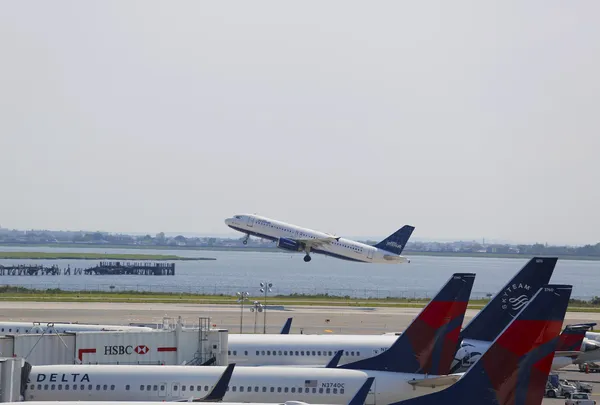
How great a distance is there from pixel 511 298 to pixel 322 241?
82169 millimetres

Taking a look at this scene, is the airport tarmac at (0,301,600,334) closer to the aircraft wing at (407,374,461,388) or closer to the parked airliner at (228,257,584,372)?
the parked airliner at (228,257,584,372)

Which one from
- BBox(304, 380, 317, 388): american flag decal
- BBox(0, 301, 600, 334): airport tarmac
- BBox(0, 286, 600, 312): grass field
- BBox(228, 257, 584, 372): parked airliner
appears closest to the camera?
BBox(304, 380, 317, 388): american flag decal

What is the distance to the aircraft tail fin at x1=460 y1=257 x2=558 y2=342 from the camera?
41344 millimetres

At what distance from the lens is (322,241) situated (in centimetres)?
12438

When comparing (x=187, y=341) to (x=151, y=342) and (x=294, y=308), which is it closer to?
(x=151, y=342)

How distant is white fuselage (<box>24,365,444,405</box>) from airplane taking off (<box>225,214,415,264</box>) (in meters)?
90.1

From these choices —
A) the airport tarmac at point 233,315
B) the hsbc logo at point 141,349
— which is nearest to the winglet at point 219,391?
the hsbc logo at point 141,349

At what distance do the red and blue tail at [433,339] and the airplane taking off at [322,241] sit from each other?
83.7 meters

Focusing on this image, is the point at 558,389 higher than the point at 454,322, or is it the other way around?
the point at 454,322

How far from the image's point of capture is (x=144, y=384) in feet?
100

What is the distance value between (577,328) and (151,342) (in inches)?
1098

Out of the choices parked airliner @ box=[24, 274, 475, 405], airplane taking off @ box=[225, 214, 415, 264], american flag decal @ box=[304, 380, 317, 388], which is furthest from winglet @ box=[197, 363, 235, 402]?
airplane taking off @ box=[225, 214, 415, 264]

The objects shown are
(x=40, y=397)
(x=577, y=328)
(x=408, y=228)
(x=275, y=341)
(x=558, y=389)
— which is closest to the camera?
(x=40, y=397)

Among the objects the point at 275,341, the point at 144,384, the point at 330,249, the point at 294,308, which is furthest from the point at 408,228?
the point at 144,384
